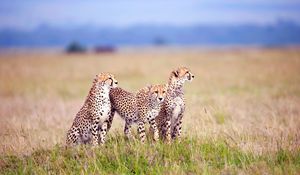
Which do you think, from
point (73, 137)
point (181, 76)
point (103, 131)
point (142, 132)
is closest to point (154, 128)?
point (142, 132)

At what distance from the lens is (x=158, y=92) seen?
25.9 feet

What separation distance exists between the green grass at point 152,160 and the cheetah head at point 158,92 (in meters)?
0.62

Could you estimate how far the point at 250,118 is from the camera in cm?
1086

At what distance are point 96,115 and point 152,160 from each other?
1.15 m

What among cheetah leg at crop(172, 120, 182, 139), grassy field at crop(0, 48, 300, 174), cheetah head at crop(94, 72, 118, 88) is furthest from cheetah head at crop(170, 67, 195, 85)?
cheetah head at crop(94, 72, 118, 88)

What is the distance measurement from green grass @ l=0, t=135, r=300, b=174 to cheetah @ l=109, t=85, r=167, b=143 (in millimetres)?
455

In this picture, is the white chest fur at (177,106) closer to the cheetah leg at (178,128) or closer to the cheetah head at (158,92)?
the cheetah leg at (178,128)

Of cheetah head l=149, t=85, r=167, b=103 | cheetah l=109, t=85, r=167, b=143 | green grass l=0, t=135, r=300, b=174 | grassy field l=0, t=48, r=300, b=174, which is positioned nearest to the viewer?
green grass l=0, t=135, r=300, b=174

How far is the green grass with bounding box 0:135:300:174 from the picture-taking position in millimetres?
6887

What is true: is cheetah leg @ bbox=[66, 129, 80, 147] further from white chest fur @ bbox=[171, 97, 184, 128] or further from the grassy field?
white chest fur @ bbox=[171, 97, 184, 128]

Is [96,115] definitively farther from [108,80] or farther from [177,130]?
[177,130]

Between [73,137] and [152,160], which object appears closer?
[152,160]

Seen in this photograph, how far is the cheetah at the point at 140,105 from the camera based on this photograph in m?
7.93

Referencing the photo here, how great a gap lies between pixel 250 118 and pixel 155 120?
3090 millimetres
